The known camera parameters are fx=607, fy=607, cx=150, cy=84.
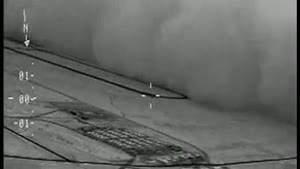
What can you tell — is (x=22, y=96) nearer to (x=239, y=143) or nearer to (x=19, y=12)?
(x=239, y=143)

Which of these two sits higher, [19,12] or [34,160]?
[19,12]

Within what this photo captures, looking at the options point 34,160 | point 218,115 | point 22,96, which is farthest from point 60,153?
point 218,115

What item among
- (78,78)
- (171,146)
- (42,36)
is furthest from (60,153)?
(42,36)

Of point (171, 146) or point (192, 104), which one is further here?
point (192, 104)

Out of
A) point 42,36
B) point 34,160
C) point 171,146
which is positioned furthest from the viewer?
point 42,36

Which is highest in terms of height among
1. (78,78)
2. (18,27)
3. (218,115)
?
(18,27)

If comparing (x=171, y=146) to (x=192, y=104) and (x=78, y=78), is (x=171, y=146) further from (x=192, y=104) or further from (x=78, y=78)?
(x=78, y=78)

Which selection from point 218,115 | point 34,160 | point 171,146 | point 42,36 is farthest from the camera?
point 42,36

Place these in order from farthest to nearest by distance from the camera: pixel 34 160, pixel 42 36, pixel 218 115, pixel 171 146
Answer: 1. pixel 42 36
2. pixel 218 115
3. pixel 171 146
4. pixel 34 160

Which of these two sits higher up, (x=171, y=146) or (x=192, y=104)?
(x=192, y=104)
